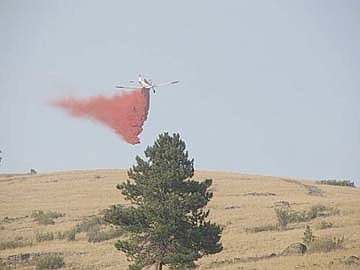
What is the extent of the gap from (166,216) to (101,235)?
26.1m

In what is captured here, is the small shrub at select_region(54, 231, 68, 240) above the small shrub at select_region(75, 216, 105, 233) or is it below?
below

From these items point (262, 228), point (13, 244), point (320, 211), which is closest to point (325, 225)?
point (262, 228)

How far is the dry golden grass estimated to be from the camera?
46.4 meters

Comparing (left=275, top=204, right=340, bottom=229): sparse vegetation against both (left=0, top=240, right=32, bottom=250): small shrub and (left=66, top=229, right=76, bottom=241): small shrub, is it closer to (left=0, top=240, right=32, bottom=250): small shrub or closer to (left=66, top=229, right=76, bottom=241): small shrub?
(left=66, top=229, right=76, bottom=241): small shrub

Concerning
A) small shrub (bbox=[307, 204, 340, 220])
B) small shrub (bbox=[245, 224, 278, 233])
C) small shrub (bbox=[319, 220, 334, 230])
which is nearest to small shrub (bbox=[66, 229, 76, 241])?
small shrub (bbox=[245, 224, 278, 233])

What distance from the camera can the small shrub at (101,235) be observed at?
191 feet

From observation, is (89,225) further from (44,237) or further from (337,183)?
(337,183)

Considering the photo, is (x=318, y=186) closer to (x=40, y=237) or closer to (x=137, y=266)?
(x=40, y=237)

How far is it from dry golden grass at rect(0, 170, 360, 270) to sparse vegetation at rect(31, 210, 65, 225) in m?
0.68

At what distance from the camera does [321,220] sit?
60906 mm

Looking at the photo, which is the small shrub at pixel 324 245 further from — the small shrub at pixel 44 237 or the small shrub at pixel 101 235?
the small shrub at pixel 44 237

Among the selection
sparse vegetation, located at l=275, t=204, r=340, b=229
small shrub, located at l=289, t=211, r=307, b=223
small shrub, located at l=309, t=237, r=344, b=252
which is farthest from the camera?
small shrub, located at l=289, t=211, r=307, b=223

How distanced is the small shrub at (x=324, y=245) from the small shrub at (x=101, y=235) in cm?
1510

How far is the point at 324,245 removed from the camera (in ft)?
158
